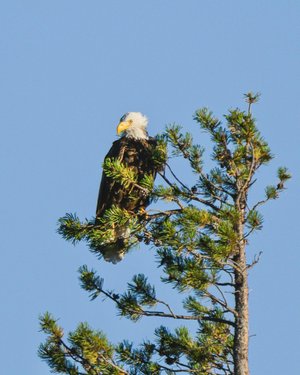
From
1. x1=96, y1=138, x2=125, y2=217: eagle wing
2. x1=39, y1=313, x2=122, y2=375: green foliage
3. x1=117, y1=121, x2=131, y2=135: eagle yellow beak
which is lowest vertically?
x1=39, y1=313, x2=122, y2=375: green foliage

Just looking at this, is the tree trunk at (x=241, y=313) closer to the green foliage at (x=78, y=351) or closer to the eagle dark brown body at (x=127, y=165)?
the green foliage at (x=78, y=351)

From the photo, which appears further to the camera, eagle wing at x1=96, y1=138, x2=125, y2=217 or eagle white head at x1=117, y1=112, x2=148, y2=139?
eagle white head at x1=117, y1=112, x2=148, y2=139

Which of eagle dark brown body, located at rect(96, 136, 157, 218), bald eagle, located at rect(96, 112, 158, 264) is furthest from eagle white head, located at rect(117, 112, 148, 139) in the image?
eagle dark brown body, located at rect(96, 136, 157, 218)

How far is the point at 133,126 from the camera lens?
9.15 metres

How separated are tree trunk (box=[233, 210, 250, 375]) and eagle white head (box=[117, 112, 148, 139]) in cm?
348

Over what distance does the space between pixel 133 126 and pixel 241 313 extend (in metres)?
4.01

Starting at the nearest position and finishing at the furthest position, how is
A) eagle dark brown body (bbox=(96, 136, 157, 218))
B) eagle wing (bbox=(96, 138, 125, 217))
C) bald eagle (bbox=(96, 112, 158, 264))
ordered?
bald eagle (bbox=(96, 112, 158, 264)) → eagle dark brown body (bbox=(96, 136, 157, 218)) → eagle wing (bbox=(96, 138, 125, 217))

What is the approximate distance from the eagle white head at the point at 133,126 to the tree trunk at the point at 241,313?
11.4 ft

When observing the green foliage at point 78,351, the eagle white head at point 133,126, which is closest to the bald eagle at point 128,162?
the eagle white head at point 133,126

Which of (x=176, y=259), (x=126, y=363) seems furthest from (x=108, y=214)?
(x=126, y=363)

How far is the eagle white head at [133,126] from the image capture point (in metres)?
8.96

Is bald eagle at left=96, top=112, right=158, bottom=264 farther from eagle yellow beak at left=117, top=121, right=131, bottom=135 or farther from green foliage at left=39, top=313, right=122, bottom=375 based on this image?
green foliage at left=39, top=313, right=122, bottom=375

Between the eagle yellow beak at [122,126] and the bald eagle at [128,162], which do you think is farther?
the eagle yellow beak at [122,126]

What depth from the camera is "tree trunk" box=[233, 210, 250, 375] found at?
17.4 ft
